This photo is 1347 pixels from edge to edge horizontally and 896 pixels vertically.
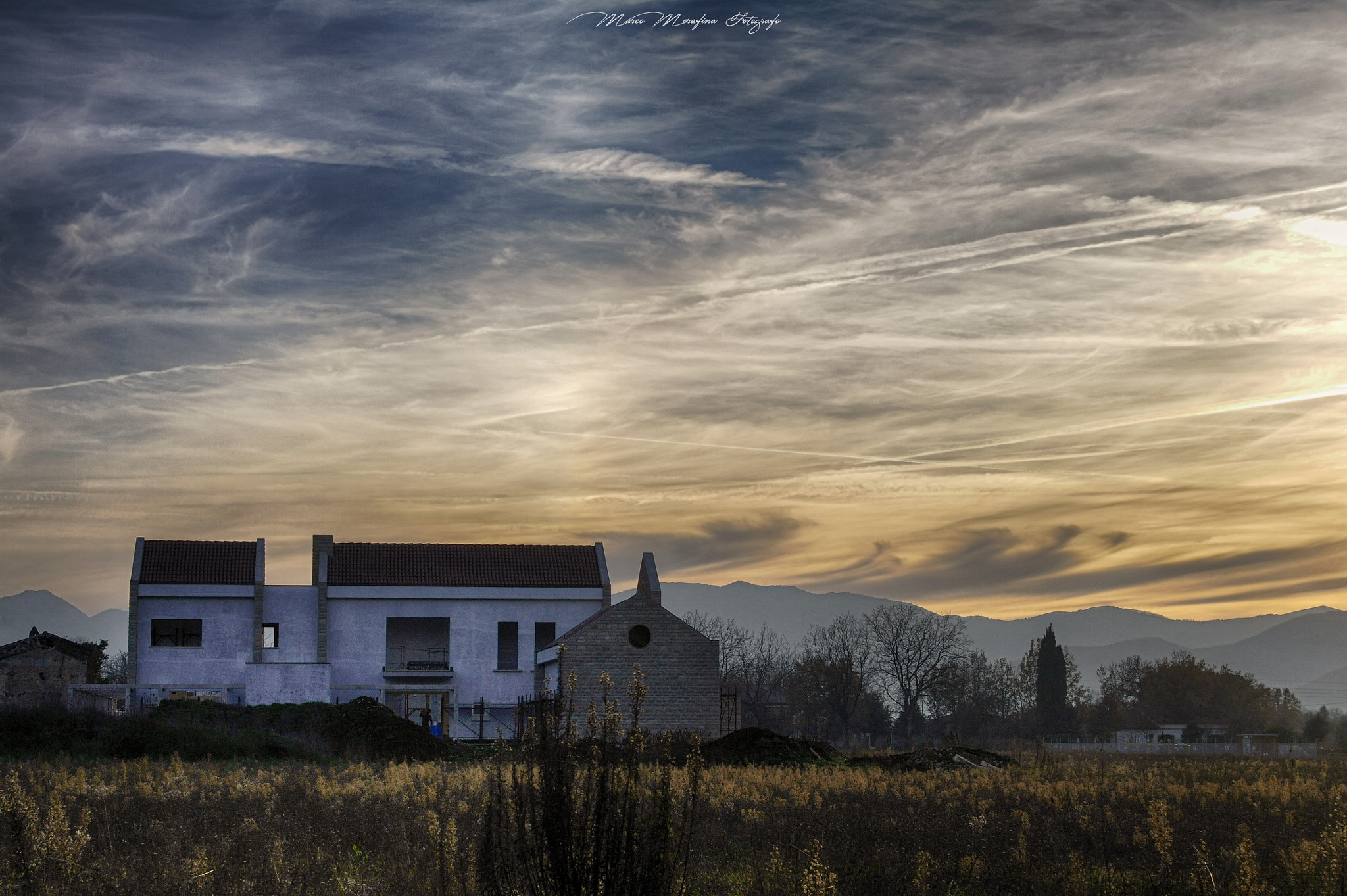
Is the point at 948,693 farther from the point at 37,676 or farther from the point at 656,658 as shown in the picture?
the point at 37,676

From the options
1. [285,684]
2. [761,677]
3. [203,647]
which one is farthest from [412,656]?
[761,677]

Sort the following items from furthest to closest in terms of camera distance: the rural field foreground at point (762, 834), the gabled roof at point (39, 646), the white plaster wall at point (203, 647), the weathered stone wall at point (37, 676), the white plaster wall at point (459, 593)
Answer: the white plaster wall at point (459, 593) < the gabled roof at point (39, 646) < the weathered stone wall at point (37, 676) < the white plaster wall at point (203, 647) < the rural field foreground at point (762, 834)

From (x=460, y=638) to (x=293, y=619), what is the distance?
7468mm

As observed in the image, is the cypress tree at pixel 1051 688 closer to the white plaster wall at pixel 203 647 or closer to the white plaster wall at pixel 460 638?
the white plaster wall at pixel 460 638

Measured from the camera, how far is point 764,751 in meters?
35.5

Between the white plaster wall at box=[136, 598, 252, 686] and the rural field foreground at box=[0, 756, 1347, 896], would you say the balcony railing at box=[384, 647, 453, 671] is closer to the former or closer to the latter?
the white plaster wall at box=[136, 598, 252, 686]

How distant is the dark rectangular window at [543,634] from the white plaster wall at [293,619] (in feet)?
32.3

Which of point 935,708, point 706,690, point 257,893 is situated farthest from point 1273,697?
point 257,893

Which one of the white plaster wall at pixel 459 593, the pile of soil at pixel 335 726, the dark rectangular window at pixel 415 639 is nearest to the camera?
the pile of soil at pixel 335 726

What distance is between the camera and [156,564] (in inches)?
1994

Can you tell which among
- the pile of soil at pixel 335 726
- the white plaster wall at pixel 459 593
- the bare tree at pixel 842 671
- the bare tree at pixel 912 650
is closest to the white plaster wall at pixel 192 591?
the white plaster wall at pixel 459 593

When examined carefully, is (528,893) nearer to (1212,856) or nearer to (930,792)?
(1212,856)

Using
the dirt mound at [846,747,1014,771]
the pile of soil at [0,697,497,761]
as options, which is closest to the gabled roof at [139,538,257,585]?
the pile of soil at [0,697,497,761]

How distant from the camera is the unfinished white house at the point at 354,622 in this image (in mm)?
48500
